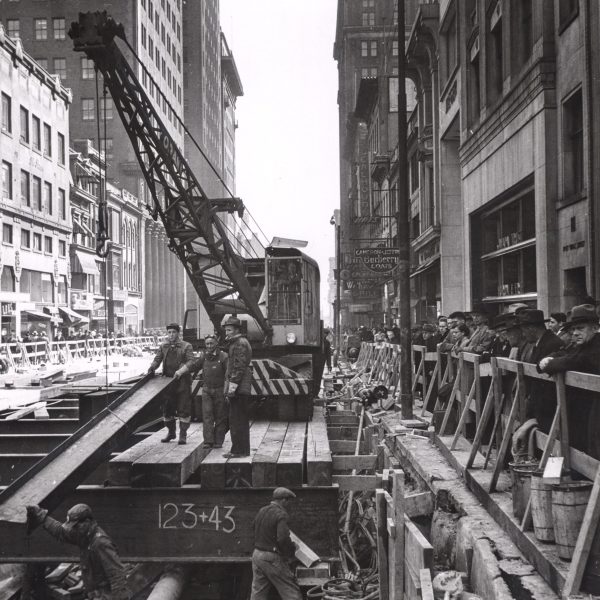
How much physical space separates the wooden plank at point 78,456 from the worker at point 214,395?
0.66m

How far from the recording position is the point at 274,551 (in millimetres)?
8156

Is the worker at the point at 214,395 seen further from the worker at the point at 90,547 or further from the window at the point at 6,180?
the window at the point at 6,180

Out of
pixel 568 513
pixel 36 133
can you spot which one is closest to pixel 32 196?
pixel 36 133

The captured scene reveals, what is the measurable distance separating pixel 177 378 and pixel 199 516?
7.51 feet

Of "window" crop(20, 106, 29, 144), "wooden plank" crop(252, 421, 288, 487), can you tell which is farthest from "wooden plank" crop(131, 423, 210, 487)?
"window" crop(20, 106, 29, 144)

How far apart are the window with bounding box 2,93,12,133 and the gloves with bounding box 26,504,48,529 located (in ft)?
143

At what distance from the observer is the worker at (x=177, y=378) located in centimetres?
1072

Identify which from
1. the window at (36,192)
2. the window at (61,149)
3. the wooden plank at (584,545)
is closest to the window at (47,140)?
the window at (61,149)

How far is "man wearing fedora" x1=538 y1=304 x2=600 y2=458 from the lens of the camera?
6.14 m

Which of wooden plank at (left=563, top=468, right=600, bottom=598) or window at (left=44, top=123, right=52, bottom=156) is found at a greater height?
window at (left=44, top=123, right=52, bottom=156)

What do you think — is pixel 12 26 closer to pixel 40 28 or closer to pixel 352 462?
pixel 40 28

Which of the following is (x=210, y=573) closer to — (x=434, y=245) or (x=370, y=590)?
(x=370, y=590)

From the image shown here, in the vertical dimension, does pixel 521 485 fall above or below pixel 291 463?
above

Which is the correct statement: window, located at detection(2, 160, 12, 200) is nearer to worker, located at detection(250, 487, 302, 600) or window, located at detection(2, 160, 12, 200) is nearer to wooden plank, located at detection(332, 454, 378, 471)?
wooden plank, located at detection(332, 454, 378, 471)
